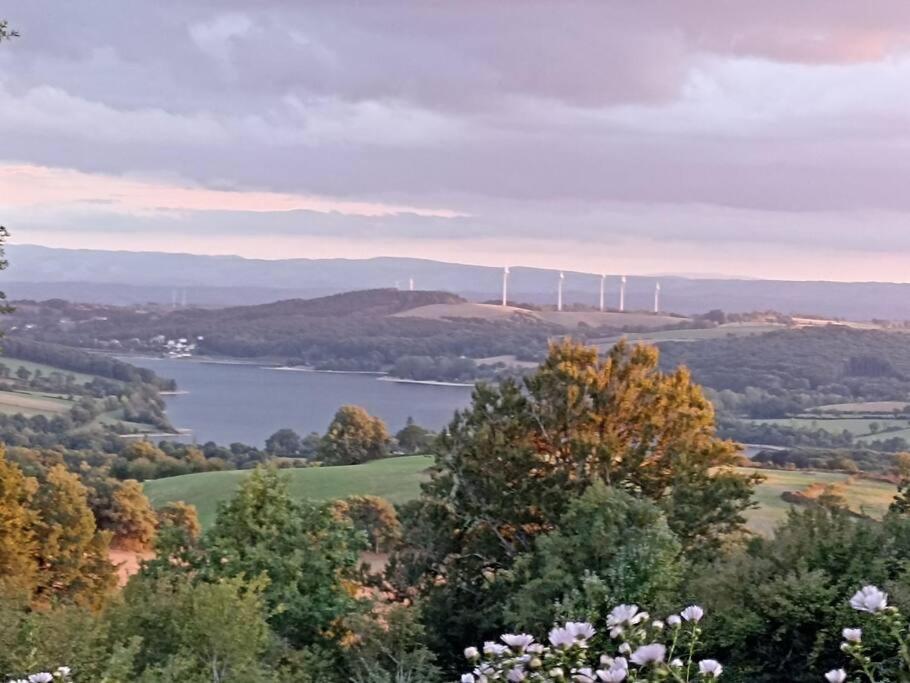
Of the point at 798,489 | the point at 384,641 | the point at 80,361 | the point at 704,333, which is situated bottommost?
the point at 80,361

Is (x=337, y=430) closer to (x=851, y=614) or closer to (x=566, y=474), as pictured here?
(x=566, y=474)

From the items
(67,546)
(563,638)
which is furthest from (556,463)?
(563,638)

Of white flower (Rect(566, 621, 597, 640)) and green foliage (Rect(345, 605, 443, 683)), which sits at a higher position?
white flower (Rect(566, 621, 597, 640))

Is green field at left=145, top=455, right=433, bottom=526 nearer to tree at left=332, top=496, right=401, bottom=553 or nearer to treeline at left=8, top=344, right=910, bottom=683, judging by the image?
tree at left=332, top=496, right=401, bottom=553

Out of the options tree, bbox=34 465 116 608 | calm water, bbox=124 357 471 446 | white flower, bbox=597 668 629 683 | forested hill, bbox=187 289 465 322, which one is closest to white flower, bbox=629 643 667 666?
white flower, bbox=597 668 629 683

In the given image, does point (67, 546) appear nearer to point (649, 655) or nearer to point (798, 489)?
point (649, 655)
